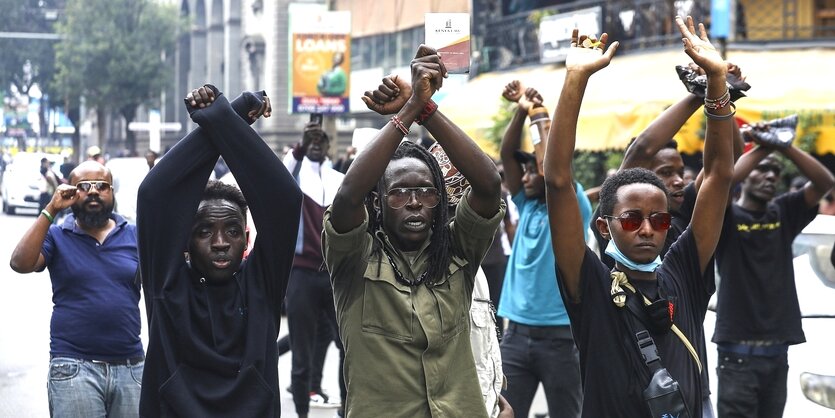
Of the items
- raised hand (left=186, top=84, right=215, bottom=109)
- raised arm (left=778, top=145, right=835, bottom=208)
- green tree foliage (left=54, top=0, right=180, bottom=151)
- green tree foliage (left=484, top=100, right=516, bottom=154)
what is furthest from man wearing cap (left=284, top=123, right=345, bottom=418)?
green tree foliage (left=54, top=0, right=180, bottom=151)

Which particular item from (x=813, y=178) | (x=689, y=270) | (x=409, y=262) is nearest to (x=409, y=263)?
(x=409, y=262)

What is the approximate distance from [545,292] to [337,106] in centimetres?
1697

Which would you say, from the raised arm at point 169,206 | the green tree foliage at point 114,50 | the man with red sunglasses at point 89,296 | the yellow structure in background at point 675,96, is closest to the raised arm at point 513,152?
the man with red sunglasses at point 89,296

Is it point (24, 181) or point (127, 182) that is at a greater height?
point (127, 182)

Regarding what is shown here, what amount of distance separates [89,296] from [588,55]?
2.67 meters

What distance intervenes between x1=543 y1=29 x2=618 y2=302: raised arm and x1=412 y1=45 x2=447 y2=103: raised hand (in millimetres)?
404

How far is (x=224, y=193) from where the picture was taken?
13.3 feet

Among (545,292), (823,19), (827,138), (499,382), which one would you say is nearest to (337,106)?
(823,19)

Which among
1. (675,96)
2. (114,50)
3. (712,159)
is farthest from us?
(114,50)

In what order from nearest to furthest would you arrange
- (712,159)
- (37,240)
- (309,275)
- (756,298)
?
(712,159)
(37,240)
(756,298)
(309,275)

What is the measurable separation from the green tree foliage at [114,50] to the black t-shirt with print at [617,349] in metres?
43.4

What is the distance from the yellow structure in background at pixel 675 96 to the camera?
1316cm

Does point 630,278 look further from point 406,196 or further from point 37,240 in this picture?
point 37,240

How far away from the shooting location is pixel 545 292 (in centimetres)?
628
